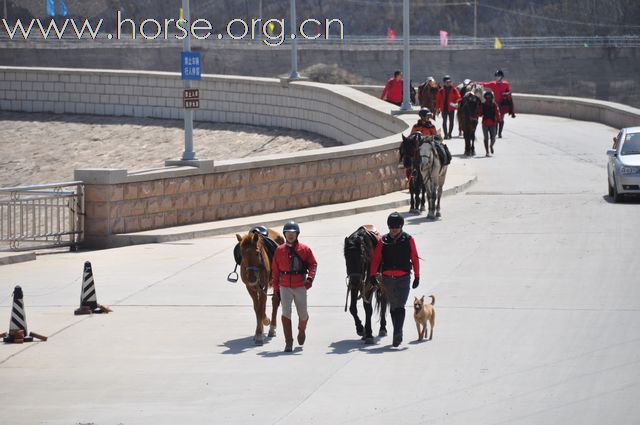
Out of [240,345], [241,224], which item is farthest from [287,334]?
[241,224]

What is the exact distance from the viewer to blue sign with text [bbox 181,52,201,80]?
23.3 metres

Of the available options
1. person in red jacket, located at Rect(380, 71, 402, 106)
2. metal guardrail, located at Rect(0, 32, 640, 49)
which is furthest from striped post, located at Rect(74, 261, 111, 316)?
metal guardrail, located at Rect(0, 32, 640, 49)

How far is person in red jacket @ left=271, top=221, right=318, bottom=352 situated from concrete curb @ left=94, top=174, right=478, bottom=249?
8.05 metres

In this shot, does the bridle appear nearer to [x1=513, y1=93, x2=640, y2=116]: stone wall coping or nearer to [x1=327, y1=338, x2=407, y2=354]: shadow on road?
[x1=327, y1=338, x2=407, y2=354]: shadow on road

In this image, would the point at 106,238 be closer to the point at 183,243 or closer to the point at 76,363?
the point at 183,243

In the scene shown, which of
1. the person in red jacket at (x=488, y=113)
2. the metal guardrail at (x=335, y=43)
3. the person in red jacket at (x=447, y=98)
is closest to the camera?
the person in red jacket at (x=488, y=113)

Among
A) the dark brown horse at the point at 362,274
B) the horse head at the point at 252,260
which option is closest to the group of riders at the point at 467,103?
the dark brown horse at the point at 362,274

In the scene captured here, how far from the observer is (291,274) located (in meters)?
13.3

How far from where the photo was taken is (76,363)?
13.0 metres

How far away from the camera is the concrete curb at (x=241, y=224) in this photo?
21098 mm

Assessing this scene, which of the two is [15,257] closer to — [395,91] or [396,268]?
[396,268]

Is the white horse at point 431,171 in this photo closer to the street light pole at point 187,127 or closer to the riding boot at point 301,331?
the street light pole at point 187,127

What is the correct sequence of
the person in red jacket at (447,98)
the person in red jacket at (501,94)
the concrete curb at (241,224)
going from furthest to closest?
the person in red jacket at (501,94) < the person in red jacket at (447,98) < the concrete curb at (241,224)

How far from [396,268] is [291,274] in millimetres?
1064
